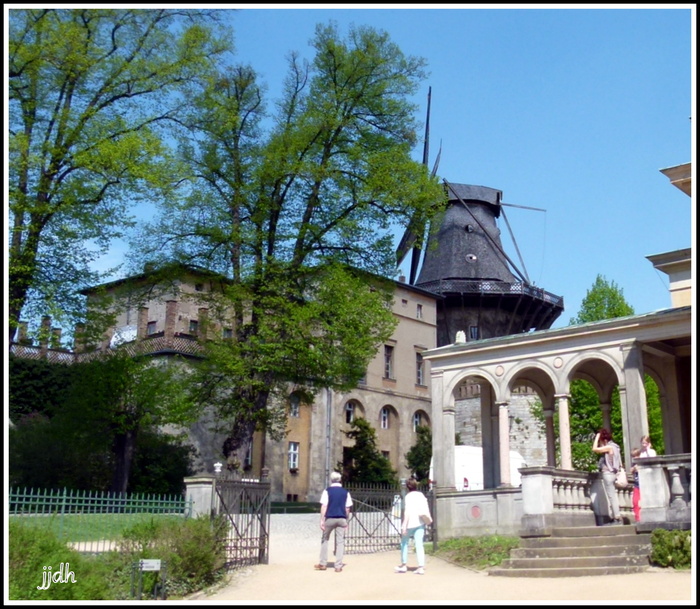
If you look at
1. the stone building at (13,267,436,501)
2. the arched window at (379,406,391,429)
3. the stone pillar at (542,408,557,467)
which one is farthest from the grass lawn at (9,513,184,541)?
the arched window at (379,406,391,429)

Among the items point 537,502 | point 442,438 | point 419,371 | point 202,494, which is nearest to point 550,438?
point 442,438

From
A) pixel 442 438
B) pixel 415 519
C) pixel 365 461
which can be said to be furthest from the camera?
pixel 365 461

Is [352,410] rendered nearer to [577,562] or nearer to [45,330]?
[45,330]

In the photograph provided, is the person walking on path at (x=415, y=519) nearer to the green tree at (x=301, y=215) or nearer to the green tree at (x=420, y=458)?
the green tree at (x=301, y=215)

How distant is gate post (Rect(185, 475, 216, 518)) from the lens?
1363 centimetres

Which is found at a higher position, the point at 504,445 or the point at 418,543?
the point at 504,445

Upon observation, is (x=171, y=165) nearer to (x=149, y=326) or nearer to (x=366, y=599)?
(x=366, y=599)

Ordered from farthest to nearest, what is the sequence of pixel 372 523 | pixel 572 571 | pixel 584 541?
pixel 372 523 → pixel 584 541 → pixel 572 571

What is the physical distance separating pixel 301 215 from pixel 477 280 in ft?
94.9

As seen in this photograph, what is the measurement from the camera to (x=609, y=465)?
48.2ft

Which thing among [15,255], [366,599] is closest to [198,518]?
[366,599]

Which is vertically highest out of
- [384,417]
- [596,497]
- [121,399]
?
[384,417]

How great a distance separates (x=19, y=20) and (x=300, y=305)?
422 inches

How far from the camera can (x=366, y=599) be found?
394 inches
